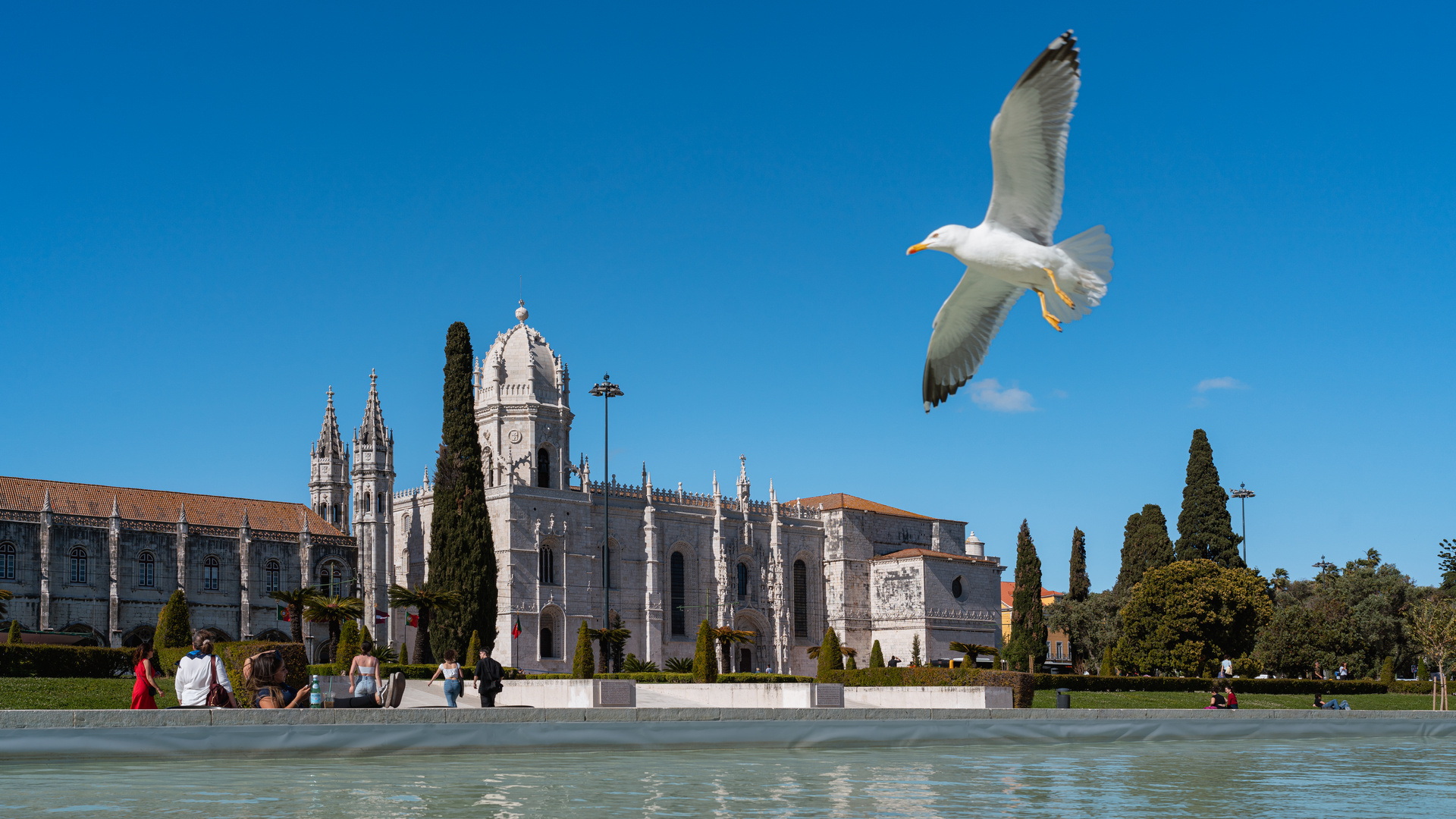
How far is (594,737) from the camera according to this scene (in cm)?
1527

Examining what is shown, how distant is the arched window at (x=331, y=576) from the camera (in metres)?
62.9

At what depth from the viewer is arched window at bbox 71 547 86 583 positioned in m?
55.8

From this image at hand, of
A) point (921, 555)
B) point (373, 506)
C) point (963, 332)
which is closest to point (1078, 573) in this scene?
point (921, 555)

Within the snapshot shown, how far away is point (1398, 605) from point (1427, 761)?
54.3m

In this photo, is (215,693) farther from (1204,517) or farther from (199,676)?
(1204,517)

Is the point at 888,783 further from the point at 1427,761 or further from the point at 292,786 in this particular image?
the point at 1427,761

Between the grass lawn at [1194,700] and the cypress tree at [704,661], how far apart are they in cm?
960

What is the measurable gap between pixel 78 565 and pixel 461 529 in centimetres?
2116

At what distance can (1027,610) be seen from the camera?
210ft

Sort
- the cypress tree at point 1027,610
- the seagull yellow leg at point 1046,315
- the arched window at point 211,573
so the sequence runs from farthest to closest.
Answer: the cypress tree at point 1027,610, the arched window at point 211,573, the seagull yellow leg at point 1046,315

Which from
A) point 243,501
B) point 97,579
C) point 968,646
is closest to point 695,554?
point 968,646

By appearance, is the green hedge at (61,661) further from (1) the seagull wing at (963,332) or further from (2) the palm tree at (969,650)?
(2) the palm tree at (969,650)

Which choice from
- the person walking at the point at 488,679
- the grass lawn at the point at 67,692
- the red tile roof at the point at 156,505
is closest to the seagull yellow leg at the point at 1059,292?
the person walking at the point at 488,679

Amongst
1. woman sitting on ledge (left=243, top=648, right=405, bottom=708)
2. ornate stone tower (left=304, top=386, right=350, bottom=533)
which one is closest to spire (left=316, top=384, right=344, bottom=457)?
ornate stone tower (left=304, top=386, right=350, bottom=533)
